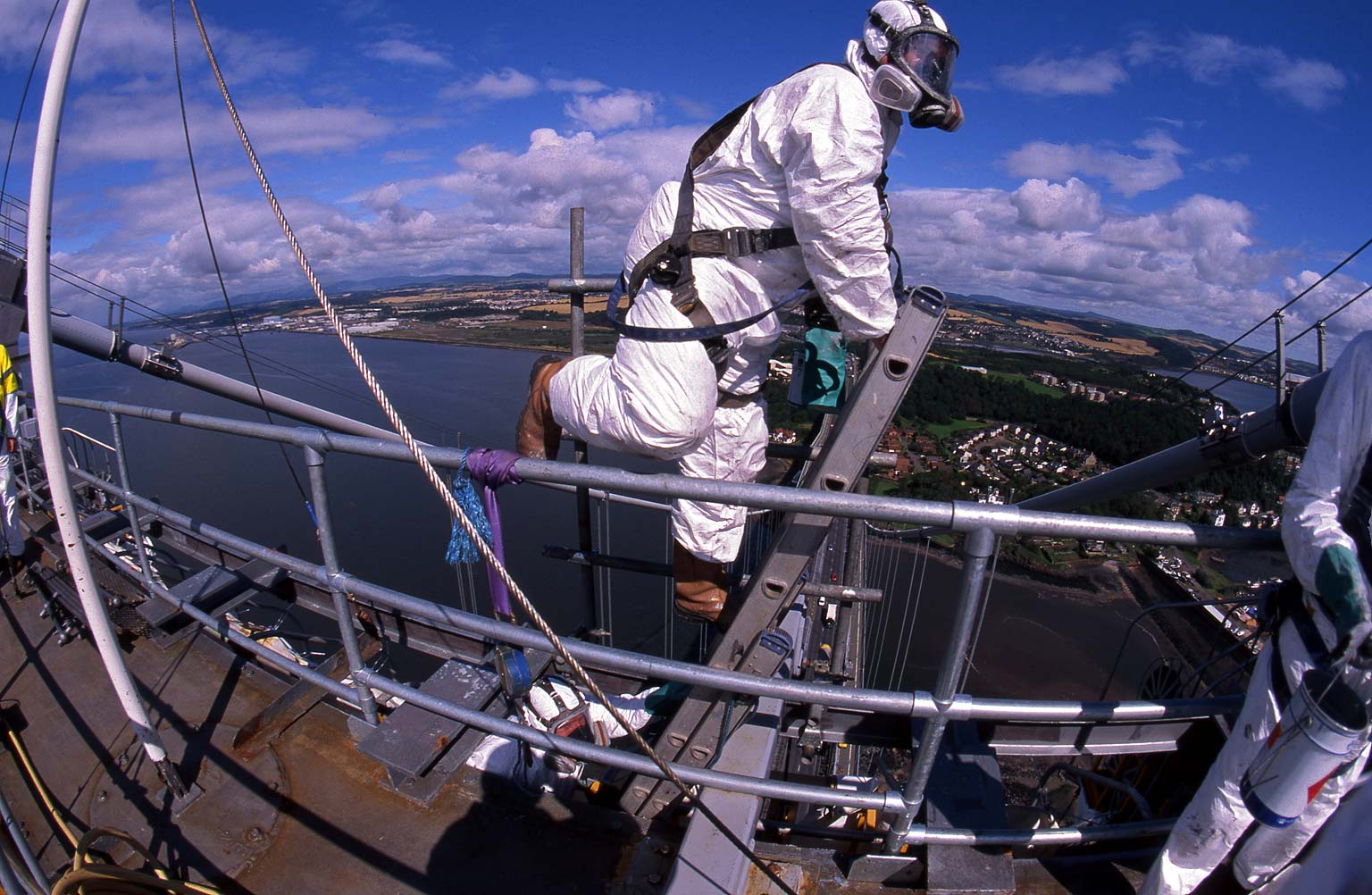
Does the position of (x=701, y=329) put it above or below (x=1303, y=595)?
above

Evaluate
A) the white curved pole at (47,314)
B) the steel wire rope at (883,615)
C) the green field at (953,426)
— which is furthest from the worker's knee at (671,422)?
the green field at (953,426)

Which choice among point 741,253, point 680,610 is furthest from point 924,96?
point 680,610

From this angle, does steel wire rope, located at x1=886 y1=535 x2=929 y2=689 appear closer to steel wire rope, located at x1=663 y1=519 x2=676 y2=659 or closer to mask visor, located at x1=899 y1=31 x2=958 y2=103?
steel wire rope, located at x1=663 y1=519 x2=676 y2=659

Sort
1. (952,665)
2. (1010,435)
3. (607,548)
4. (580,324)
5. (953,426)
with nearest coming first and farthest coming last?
(952,665) < (580,324) < (607,548) < (1010,435) < (953,426)

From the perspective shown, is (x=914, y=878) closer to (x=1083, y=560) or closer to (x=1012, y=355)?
(x=1012, y=355)

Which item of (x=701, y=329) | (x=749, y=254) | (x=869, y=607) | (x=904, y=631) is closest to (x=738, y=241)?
(x=749, y=254)

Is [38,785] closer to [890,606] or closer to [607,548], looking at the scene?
[607,548]

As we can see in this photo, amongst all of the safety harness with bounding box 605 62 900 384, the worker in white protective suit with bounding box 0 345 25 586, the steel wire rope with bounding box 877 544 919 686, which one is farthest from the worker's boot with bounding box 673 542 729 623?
the worker in white protective suit with bounding box 0 345 25 586
